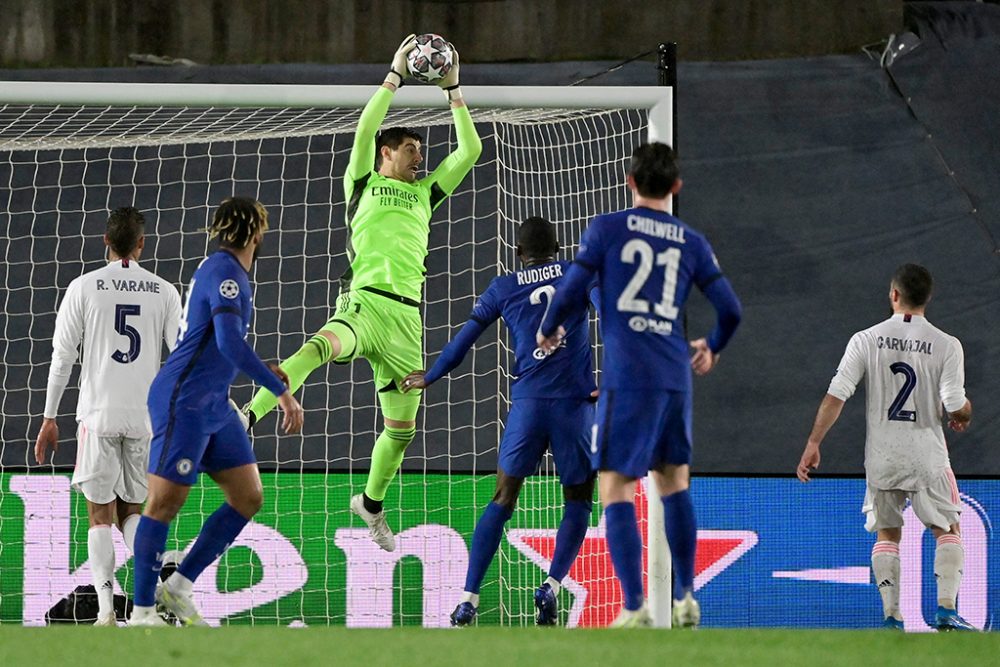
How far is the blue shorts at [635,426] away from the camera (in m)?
4.80

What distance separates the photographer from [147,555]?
541cm

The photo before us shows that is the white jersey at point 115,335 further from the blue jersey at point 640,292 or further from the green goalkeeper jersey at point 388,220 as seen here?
the blue jersey at point 640,292

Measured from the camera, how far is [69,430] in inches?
412

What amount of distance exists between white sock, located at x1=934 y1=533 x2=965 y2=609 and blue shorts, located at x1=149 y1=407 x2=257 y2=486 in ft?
11.5

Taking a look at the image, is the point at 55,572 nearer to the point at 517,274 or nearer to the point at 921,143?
the point at 517,274

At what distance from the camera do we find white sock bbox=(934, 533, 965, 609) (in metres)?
6.82

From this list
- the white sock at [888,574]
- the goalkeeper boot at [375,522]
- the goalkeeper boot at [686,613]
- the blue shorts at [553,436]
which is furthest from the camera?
the goalkeeper boot at [375,522]

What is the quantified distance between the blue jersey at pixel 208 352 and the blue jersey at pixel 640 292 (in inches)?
47.1

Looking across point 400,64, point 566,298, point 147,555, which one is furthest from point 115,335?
point 566,298

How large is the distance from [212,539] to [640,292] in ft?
6.41

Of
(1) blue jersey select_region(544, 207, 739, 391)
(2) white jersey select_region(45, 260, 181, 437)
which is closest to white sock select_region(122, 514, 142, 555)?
(2) white jersey select_region(45, 260, 181, 437)

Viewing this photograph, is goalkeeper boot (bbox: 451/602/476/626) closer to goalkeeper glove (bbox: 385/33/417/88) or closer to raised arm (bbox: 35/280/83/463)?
raised arm (bbox: 35/280/83/463)

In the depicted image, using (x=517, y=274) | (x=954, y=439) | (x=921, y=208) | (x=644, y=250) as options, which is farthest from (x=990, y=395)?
(x=644, y=250)

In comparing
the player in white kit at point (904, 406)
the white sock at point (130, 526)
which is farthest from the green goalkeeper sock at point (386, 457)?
the player in white kit at point (904, 406)
